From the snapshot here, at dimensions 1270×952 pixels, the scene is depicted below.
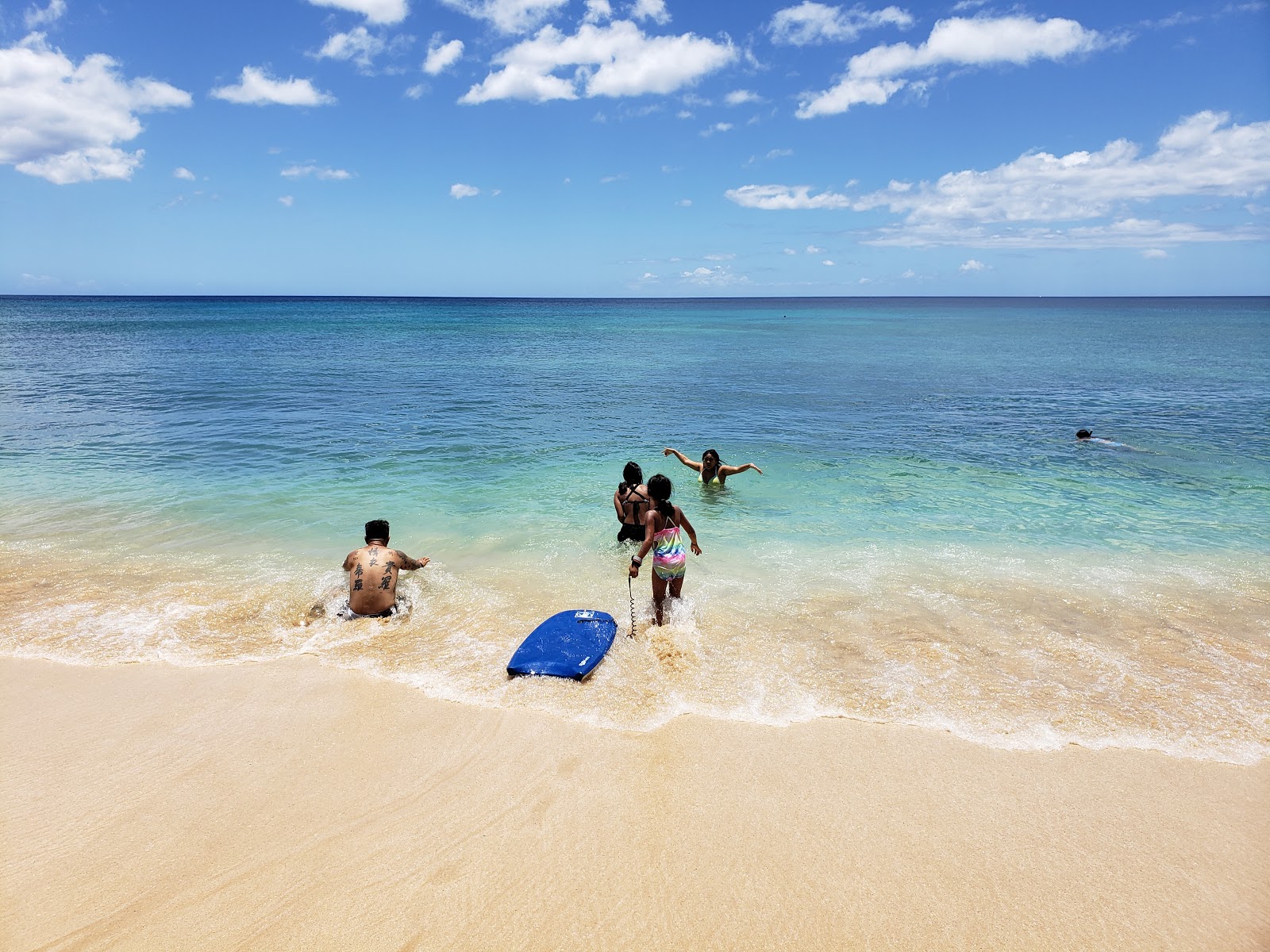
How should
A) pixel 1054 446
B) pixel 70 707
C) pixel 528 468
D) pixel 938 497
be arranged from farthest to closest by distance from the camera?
pixel 1054 446
pixel 528 468
pixel 938 497
pixel 70 707

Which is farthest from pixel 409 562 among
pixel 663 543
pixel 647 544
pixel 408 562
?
pixel 663 543

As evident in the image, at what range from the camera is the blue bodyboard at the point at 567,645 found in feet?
21.0

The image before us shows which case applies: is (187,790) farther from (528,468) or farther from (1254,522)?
(1254,522)

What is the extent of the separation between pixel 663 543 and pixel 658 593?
66 cm

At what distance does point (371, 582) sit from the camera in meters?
7.77

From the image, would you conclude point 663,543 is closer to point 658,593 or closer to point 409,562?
point 658,593

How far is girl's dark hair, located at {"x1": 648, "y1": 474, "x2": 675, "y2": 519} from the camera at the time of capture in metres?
7.23

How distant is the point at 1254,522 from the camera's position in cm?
1141

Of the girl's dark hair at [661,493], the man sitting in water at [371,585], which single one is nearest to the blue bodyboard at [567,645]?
the girl's dark hair at [661,493]

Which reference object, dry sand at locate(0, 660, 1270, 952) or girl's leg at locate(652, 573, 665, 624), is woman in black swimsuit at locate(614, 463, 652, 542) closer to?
girl's leg at locate(652, 573, 665, 624)

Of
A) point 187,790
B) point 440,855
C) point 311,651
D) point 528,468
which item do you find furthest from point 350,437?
point 440,855

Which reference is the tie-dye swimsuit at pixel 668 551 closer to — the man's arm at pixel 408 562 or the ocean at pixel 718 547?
the ocean at pixel 718 547

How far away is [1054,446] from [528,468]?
1346 centimetres

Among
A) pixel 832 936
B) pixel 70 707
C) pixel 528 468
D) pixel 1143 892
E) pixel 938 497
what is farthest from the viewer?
pixel 528 468
